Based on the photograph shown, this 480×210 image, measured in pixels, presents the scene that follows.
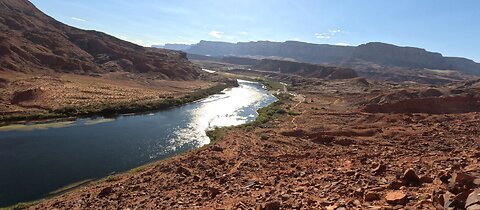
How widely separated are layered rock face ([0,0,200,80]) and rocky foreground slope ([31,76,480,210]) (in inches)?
2274

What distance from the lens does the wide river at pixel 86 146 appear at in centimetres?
2492

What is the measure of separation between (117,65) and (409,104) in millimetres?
75416

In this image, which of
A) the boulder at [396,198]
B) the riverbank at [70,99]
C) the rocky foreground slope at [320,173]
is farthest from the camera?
the riverbank at [70,99]

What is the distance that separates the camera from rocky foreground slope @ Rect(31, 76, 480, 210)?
10773 millimetres

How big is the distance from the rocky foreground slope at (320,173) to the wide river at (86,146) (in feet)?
10.8

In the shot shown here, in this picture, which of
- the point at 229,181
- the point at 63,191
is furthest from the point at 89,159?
the point at 229,181

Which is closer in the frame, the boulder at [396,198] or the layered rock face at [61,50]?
the boulder at [396,198]

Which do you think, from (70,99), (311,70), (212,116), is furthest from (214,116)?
(311,70)

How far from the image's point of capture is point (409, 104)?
161ft

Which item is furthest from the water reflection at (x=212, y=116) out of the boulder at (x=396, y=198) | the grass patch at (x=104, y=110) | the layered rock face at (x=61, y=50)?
the layered rock face at (x=61, y=50)

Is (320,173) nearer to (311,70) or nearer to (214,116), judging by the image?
(214,116)

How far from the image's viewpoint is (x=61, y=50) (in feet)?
301

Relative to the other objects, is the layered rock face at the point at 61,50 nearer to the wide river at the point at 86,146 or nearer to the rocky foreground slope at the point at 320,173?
the wide river at the point at 86,146

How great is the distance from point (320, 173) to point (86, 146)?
24.4 m
